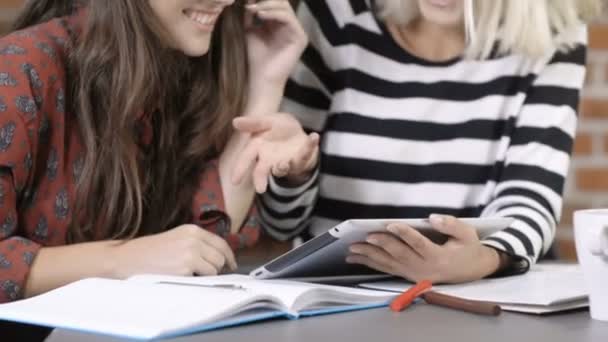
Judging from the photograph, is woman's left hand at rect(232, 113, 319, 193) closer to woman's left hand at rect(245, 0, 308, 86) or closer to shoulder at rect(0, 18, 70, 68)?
woman's left hand at rect(245, 0, 308, 86)

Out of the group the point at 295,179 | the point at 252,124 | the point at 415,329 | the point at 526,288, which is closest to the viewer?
the point at 415,329

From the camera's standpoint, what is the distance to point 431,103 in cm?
153

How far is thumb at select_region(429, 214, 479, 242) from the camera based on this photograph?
3.36ft

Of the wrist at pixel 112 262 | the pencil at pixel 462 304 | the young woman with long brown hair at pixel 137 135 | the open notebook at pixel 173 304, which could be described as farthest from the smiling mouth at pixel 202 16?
the pencil at pixel 462 304

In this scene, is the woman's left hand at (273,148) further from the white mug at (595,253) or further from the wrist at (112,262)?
the white mug at (595,253)

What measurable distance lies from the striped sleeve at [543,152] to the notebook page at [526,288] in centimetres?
17

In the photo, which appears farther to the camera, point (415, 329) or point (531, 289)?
point (531, 289)

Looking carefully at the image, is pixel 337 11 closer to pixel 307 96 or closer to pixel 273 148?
pixel 307 96

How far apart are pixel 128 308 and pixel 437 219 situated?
14.4 inches

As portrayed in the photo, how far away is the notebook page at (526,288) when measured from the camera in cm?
91

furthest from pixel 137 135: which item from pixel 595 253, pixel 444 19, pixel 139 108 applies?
pixel 595 253

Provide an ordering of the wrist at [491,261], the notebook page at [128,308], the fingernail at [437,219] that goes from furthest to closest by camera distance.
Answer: the wrist at [491,261] < the fingernail at [437,219] < the notebook page at [128,308]

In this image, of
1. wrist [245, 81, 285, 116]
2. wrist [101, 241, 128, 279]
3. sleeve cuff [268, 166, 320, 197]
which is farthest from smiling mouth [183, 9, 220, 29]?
wrist [101, 241, 128, 279]

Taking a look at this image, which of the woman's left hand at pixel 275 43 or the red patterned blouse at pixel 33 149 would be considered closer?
the red patterned blouse at pixel 33 149
